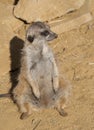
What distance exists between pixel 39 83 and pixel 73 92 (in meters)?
0.47

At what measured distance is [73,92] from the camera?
5.95m

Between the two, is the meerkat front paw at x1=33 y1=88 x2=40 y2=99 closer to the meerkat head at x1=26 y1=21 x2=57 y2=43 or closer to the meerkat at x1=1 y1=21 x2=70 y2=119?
the meerkat at x1=1 y1=21 x2=70 y2=119

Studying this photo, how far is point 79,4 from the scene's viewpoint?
7340mm

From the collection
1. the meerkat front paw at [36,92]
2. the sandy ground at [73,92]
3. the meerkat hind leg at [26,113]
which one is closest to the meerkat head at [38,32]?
the sandy ground at [73,92]

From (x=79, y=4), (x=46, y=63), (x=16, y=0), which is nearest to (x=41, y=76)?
(x=46, y=63)

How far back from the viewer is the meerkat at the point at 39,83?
564 cm

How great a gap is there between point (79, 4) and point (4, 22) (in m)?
1.24

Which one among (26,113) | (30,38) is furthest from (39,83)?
(30,38)

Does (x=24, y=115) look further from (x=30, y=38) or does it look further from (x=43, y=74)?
(x=30, y=38)

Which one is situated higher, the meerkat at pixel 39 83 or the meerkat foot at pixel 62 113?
the meerkat at pixel 39 83

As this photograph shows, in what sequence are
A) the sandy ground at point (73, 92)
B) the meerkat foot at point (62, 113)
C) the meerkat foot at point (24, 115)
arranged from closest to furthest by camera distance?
the sandy ground at point (73, 92) < the meerkat foot at point (62, 113) < the meerkat foot at point (24, 115)

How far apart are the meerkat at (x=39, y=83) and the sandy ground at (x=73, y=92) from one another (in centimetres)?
10

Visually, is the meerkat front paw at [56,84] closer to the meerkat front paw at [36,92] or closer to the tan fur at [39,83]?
the tan fur at [39,83]

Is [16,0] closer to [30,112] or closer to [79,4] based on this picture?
[79,4]
